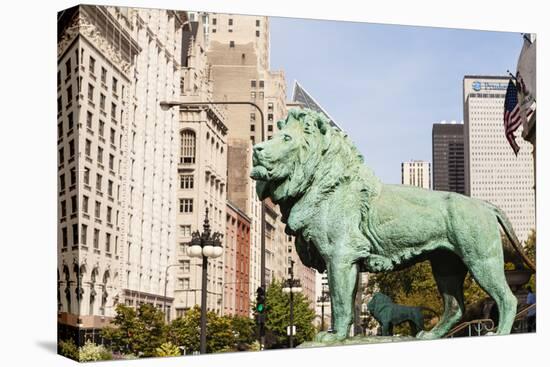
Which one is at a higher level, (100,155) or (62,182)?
(100,155)

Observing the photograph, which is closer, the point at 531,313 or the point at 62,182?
the point at 62,182

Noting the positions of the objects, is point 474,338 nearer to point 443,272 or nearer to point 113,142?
point 443,272

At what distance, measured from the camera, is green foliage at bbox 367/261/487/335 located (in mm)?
16766

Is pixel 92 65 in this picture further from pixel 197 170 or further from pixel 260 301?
pixel 197 170

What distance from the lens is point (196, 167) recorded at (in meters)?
23.2

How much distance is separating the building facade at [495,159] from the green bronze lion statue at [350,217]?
5.44 metres

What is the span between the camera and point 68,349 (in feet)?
46.2

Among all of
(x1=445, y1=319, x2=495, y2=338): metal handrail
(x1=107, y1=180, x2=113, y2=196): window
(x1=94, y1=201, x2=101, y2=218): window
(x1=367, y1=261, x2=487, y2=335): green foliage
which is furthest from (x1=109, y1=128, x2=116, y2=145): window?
(x1=445, y1=319, x2=495, y2=338): metal handrail

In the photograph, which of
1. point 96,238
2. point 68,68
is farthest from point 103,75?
point 68,68

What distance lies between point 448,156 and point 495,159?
904 millimetres

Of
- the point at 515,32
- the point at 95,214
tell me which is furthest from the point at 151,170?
the point at 515,32

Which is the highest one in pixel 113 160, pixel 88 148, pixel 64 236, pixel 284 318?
pixel 113 160

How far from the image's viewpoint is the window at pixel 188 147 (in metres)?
21.7

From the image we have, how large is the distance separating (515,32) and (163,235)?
349 inches
